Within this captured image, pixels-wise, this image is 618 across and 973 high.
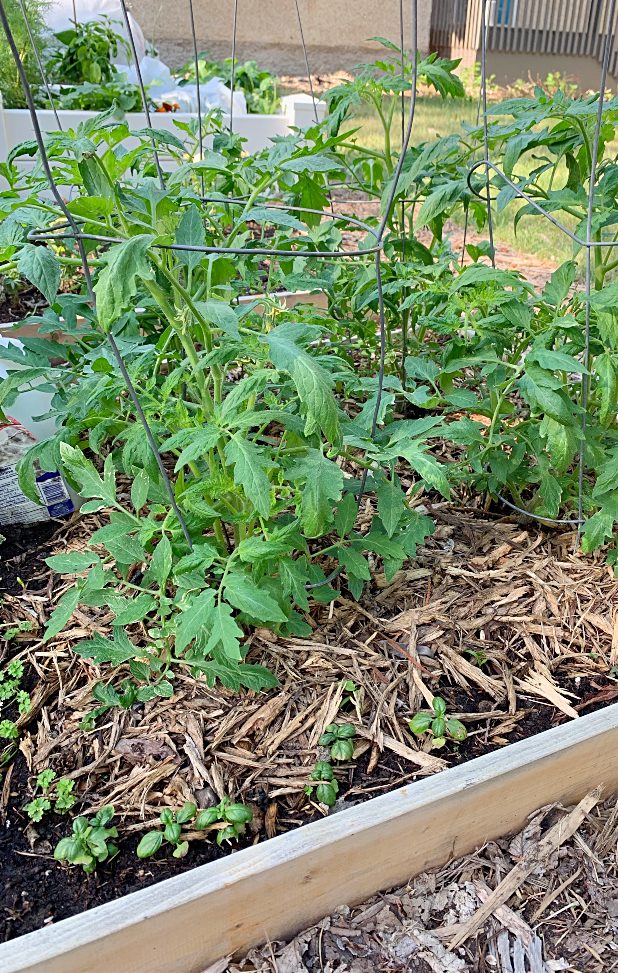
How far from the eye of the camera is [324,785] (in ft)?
4.50

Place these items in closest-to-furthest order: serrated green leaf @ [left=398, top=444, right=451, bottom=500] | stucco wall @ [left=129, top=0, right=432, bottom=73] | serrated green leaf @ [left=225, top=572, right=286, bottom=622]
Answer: serrated green leaf @ [left=225, top=572, right=286, bottom=622]
serrated green leaf @ [left=398, top=444, right=451, bottom=500]
stucco wall @ [left=129, top=0, right=432, bottom=73]

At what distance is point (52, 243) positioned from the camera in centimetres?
311

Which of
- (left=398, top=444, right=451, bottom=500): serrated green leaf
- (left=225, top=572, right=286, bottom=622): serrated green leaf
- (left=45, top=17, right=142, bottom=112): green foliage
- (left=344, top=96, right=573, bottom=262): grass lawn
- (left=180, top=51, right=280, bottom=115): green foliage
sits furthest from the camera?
(left=180, top=51, right=280, bottom=115): green foliage

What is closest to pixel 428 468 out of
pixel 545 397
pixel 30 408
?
pixel 545 397

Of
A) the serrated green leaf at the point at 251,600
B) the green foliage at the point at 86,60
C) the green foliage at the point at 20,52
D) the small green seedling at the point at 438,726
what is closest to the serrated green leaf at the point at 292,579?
the serrated green leaf at the point at 251,600

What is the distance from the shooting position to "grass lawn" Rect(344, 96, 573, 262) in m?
4.53

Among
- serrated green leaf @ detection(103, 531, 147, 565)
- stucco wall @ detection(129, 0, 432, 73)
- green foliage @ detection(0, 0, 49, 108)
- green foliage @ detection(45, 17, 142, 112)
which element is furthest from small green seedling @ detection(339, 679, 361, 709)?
stucco wall @ detection(129, 0, 432, 73)

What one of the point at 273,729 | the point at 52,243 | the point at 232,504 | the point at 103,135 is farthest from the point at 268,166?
the point at 52,243

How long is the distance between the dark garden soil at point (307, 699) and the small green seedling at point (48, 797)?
0.02 metres

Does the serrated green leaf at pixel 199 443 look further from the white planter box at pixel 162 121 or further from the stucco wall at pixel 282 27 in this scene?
the stucco wall at pixel 282 27

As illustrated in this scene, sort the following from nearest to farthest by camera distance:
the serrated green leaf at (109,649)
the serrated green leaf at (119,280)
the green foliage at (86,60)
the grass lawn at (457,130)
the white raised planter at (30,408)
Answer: the serrated green leaf at (119,280) → the serrated green leaf at (109,649) → the white raised planter at (30,408) → the grass lawn at (457,130) → the green foliage at (86,60)

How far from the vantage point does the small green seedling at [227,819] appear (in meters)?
1.30

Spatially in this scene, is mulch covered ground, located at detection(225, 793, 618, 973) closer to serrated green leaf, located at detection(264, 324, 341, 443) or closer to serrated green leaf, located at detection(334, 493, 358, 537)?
serrated green leaf, located at detection(334, 493, 358, 537)

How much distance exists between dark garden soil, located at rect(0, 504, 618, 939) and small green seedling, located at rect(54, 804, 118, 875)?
23mm
